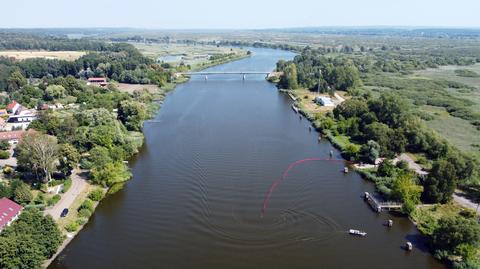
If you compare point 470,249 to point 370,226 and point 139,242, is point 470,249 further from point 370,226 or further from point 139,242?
point 139,242

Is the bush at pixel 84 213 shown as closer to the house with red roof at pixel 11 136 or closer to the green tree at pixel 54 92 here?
the house with red roof at pixel 11 136

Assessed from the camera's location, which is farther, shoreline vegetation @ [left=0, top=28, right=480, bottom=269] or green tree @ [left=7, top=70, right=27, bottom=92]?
green tree @ [left=7, top=70, right=27, bottom=92]

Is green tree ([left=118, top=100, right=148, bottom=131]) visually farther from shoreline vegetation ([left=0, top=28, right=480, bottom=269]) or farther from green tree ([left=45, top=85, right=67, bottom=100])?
green tree ([left=45, top=85, right=67, bottom=100])

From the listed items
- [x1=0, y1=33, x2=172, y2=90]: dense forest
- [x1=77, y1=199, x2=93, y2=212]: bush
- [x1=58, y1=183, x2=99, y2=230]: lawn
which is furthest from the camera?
[x1=0, y1=33, x2=172, y2=90]: dense forest

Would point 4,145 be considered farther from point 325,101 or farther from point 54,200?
point 325,101

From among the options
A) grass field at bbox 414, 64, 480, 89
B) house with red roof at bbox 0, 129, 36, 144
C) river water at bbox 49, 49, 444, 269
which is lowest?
river water at bbox 49, 49, 444, 269

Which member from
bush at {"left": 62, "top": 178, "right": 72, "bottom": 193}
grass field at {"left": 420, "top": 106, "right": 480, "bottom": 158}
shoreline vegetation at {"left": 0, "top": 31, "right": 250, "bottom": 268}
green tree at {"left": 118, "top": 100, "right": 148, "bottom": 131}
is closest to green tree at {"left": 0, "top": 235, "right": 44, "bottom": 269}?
shoreline vegetation at {"left": 0, "top": 31, "right": 250, "bottom": 268}

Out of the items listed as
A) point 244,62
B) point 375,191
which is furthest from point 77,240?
point 244,62

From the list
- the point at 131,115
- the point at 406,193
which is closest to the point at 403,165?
the point at 406,193
